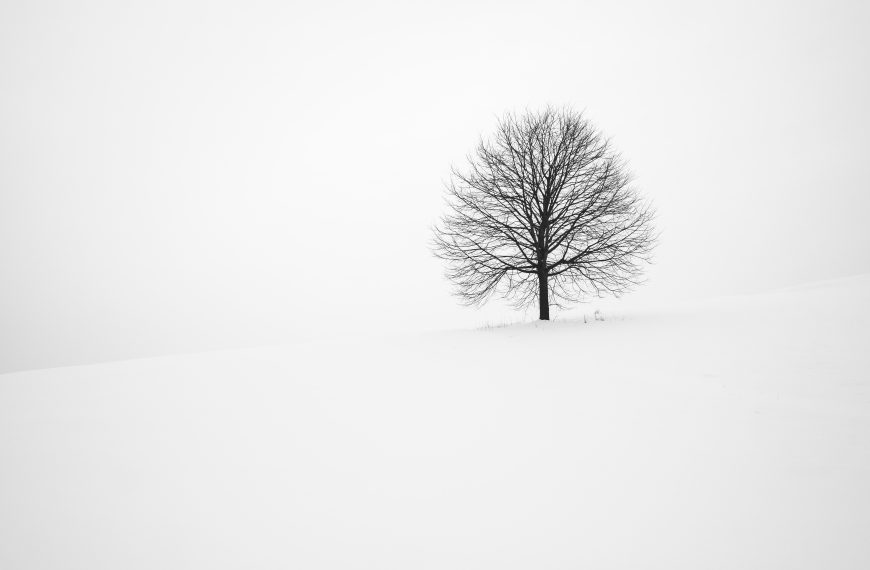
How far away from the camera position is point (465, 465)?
3754mm

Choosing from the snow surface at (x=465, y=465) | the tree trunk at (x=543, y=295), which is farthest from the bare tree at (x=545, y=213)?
the snow surface at (x=465, y=465)

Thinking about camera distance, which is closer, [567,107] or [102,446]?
[102,446]

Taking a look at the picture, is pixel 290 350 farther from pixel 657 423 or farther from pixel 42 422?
pixel 657 423

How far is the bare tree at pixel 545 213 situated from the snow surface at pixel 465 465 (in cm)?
508

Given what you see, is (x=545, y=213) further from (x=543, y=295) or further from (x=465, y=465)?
(x=465, y=465)

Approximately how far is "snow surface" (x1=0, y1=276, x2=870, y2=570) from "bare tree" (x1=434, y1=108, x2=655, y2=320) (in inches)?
200

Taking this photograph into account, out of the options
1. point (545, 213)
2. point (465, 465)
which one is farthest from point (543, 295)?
point (465, 465)

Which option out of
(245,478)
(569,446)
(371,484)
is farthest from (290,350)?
(569,446)

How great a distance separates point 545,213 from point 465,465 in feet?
32.2

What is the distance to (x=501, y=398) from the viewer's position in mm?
5414

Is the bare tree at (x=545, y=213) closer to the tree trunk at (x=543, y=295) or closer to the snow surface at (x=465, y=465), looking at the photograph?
the tree trunk at (x=543, y=295)

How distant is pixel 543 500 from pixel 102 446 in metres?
5.34

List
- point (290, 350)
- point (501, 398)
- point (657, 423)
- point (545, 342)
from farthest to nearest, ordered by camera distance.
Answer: point (290, 350) < point (545, 342) < point (501, 398) < point (657, 423)

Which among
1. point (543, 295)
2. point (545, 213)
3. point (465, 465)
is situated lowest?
point (465, 465)
